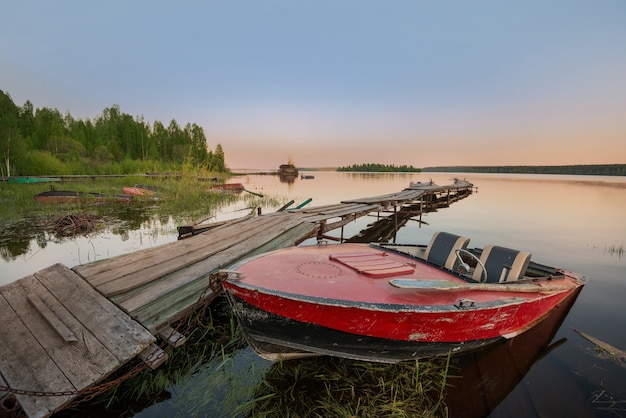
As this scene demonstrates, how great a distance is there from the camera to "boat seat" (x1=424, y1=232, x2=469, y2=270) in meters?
5.17

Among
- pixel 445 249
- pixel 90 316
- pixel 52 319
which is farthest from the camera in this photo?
pixel 445 249

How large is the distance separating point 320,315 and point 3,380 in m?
3.35

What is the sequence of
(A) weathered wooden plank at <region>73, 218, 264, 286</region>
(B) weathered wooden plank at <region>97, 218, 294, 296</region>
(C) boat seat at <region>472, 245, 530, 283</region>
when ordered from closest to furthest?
(B) weathered wooden plank at <region>97, 218, 294, 296</region> < (C) boat seat at <region>472, 245, 530, 283</region> < (A) weathered wooden plank at <region>73, 218, 264, 286</region>

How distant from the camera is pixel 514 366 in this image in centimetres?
515

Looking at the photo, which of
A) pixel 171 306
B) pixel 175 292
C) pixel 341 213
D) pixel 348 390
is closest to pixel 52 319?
pixel 171 306

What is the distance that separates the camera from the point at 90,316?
13.0 ft

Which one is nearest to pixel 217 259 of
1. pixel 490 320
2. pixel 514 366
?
pixel 490 320

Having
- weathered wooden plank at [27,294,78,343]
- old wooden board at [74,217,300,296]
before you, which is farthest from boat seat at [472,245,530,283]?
→ weathered wooden plank at [27,294,78,343]

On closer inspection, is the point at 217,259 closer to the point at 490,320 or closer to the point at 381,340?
the point at 381,340

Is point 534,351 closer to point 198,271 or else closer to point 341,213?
point 198,271

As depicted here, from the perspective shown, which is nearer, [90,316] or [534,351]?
[90,316]

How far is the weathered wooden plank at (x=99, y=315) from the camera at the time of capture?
3.54m

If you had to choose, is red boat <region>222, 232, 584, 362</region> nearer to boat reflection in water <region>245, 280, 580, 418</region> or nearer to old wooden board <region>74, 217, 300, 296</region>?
boat reflection in water <region>245, 280, 580, 418</region>

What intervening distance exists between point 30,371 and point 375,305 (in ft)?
12.6
